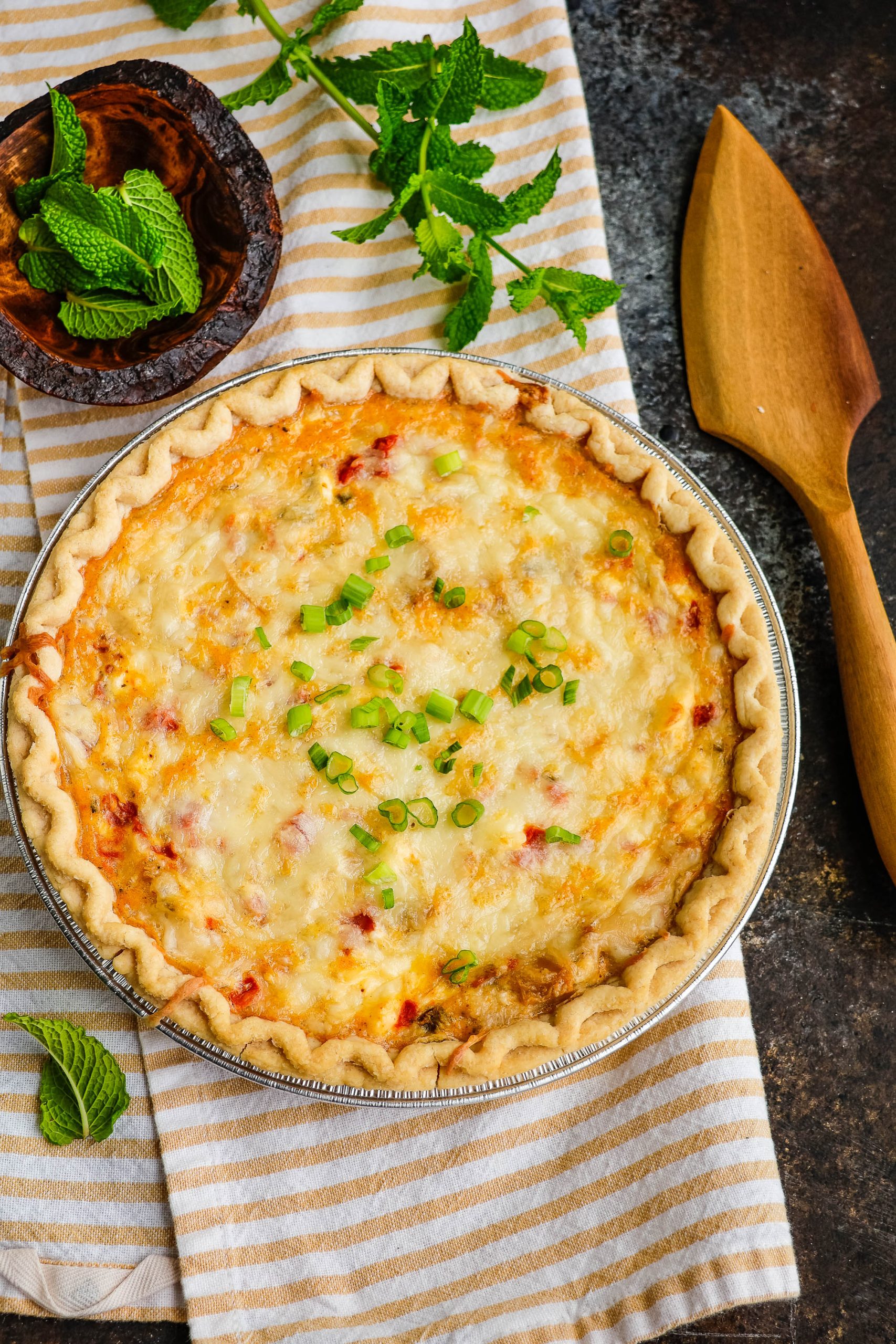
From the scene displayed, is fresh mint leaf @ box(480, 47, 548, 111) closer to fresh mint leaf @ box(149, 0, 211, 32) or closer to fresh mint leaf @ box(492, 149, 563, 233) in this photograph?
fresh mint leaf @ box(492, 149, 563, 233)

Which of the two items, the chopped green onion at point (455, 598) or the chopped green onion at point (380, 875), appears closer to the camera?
the chopped green onion at point (380, 875)

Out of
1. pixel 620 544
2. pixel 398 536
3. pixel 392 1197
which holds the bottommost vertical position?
pixel 392 1197

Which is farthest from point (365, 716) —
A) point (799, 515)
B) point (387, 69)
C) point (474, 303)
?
point (387, 69)

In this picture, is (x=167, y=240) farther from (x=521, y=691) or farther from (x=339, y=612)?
(x=521, y=691)

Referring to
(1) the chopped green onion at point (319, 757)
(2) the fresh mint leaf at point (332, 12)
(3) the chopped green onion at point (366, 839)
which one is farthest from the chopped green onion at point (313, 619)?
(2) the fresh mint leaf at point (332, 12)

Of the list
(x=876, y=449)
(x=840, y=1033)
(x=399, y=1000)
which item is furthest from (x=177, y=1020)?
(x=876, y=449)

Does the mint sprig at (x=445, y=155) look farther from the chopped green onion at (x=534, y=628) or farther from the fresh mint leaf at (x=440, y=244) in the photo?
the chopped green onion at (x=534, y=628)
